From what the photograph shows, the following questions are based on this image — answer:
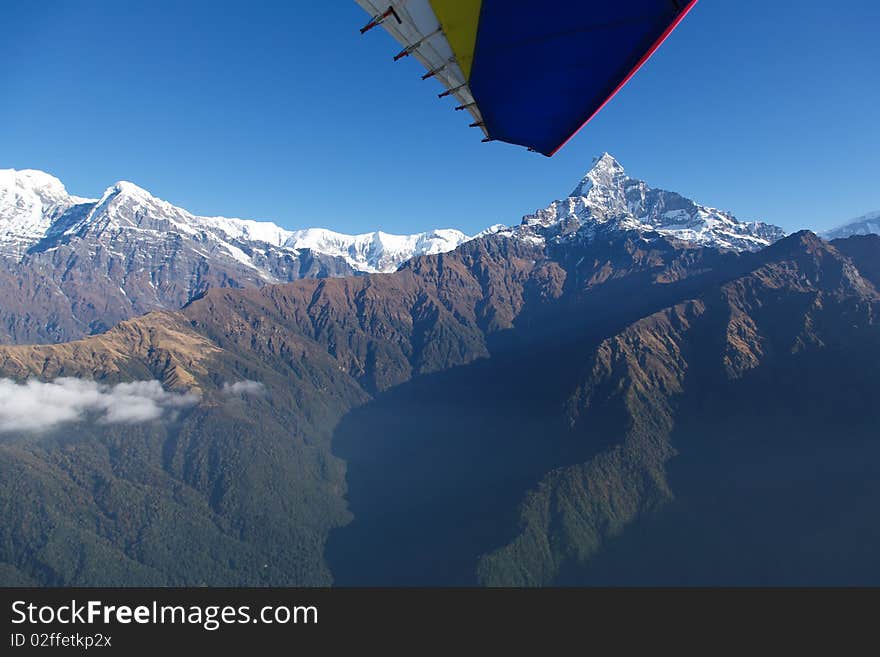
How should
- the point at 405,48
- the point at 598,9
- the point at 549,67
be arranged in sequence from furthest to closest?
the point at 549,67
the point at 405,48
the point at 598,9

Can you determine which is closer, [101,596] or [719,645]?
[101,596]

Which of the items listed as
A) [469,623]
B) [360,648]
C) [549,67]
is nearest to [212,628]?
[360,648]

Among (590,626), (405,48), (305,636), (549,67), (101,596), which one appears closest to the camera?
(405,48)

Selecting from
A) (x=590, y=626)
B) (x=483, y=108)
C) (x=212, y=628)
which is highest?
(x=483, y=108)

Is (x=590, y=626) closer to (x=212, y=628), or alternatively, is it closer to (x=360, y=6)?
(x=212, y=628)
